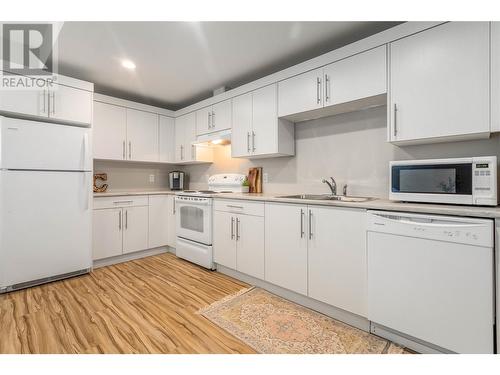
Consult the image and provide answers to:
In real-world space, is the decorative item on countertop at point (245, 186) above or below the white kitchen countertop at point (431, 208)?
above

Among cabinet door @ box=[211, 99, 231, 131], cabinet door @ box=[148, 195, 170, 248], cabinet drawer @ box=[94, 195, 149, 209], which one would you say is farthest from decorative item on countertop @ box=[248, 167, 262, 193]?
cabinet drawer @ box=[94, 195, 149, 209]

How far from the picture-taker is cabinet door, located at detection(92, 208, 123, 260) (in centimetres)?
302

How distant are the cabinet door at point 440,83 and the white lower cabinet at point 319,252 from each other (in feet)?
2.54

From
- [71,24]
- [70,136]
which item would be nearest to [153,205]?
[70,136]

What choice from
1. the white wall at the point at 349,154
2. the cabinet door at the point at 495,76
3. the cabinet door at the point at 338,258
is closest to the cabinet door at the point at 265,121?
the white wall at the point at 349,154

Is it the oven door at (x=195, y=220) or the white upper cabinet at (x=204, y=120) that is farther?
the white upper cabinet at (x=204, y=120)

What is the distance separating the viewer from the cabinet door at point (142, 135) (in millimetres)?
3523

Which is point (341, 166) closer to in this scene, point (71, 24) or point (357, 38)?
point (357, 38)

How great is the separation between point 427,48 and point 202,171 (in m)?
3.25

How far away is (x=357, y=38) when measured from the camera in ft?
7.54

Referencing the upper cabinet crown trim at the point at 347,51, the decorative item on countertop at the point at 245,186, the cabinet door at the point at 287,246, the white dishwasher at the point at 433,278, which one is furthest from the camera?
the decorative item on countertop at the point at 245,186

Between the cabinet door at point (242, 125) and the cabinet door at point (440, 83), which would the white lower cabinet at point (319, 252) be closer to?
the cabinet door at point (440, 83)

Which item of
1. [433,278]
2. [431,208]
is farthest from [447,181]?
[433,278]

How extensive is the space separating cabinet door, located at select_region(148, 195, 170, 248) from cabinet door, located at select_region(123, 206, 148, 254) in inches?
2.9
